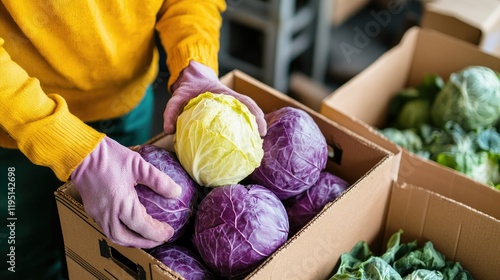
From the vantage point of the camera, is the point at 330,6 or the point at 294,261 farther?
the point at 330,6

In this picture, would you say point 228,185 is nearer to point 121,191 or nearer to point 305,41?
point 121,191

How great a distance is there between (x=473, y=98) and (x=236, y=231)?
3.63ft

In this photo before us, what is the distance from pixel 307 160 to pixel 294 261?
26cm

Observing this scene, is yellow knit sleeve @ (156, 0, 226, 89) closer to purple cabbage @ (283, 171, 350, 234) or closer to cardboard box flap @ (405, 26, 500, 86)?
purple cabbage @ (283, 171, 350, 234)

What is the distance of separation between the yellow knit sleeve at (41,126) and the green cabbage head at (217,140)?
0.19 meters

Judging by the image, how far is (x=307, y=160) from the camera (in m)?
1.33

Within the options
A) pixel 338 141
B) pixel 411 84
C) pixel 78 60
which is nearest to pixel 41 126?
pixel 78 60

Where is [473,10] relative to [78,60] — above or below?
below

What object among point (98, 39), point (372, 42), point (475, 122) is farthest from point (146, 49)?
point (372, 42)

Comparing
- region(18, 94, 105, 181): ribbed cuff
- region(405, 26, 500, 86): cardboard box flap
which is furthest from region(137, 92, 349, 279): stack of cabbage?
region(405, 26, 500, 86): cardboard box flap

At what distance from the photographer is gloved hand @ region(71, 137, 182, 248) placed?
3.71 ft

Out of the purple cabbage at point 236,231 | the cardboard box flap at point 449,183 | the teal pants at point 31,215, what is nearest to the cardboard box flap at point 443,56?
the cardboard box flap at point 449,183

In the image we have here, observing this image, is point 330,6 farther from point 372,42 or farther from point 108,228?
point 108,228

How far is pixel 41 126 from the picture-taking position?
1.19 meters
